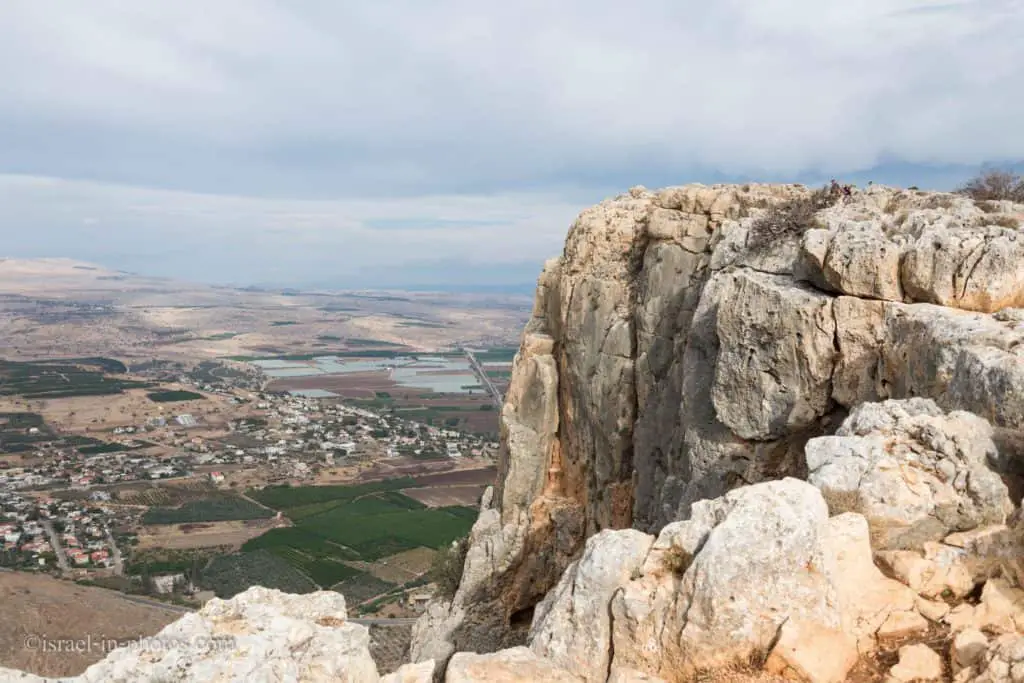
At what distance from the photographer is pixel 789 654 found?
694 cm

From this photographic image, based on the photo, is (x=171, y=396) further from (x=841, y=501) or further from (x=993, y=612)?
(x=993, y=612)

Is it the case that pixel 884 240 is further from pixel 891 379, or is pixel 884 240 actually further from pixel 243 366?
pixel 243 366

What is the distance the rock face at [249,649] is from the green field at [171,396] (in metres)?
137

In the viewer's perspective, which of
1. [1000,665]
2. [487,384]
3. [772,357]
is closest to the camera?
[1000,665]

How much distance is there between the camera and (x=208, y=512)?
76062 millimetres

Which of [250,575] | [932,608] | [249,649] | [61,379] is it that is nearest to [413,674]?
[249,649]

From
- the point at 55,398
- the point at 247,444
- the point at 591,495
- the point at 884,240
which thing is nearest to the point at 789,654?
the point at 884,240

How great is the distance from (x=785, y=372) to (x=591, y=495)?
9119 millimetres

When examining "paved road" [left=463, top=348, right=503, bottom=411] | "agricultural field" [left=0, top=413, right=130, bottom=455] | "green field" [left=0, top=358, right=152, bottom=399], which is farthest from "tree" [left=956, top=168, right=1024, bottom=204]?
"green field" [left=0, top=358, right=152, bottom=399]

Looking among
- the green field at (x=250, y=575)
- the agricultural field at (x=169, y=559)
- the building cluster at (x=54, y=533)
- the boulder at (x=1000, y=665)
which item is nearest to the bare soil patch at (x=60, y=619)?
the building cluster at (x=54, y=533)

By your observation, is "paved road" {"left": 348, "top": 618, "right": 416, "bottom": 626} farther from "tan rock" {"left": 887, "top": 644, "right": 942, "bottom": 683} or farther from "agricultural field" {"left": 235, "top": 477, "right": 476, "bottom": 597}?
"tan rock" {"left": 887, "top": 644, "right": 942, "bottom": 683}

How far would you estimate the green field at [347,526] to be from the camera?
64.2m

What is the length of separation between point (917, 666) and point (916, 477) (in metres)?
2.73

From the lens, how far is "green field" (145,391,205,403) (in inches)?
5182
